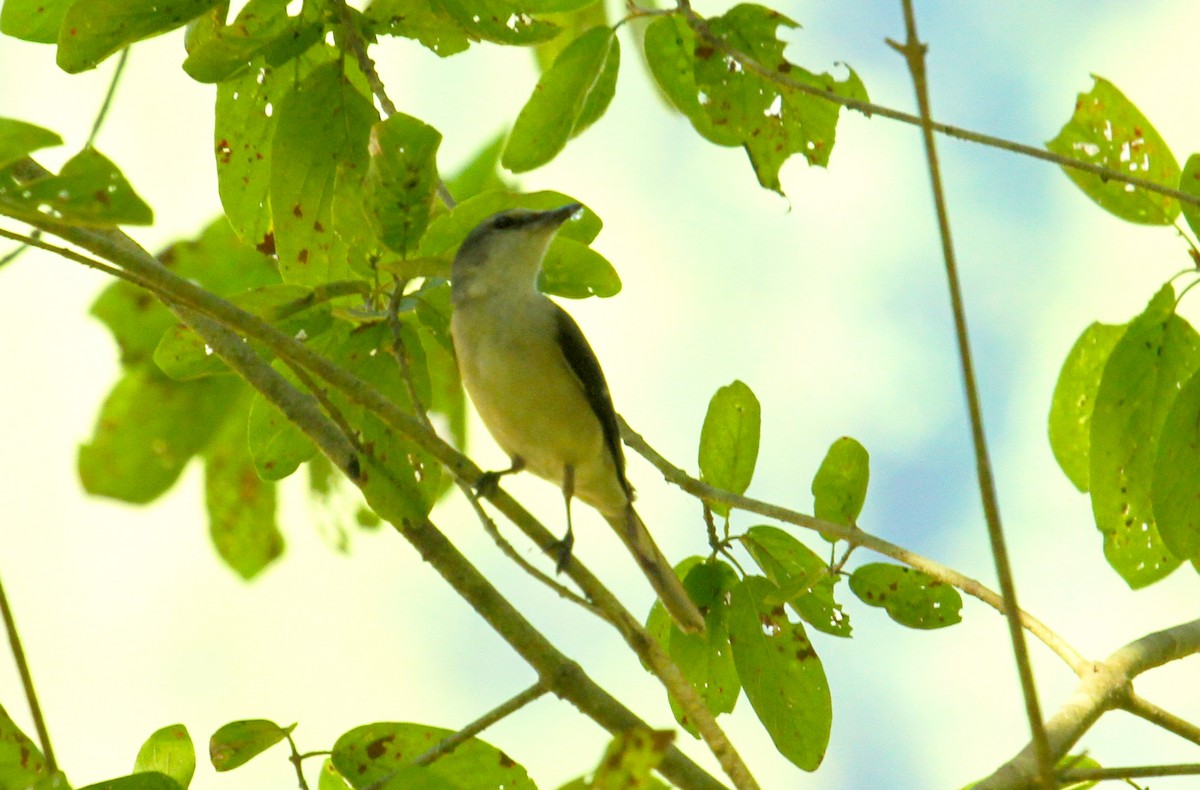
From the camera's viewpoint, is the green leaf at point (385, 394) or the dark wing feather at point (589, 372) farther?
the dark wing feather at point (589, 372)

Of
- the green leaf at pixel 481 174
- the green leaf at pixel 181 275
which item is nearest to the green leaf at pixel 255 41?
the green leaf at pixel 481 174

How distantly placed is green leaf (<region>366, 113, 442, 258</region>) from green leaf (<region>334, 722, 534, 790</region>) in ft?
3.89

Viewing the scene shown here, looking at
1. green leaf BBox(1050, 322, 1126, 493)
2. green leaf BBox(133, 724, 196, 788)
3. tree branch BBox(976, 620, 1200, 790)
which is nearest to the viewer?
green leaf BBox(133, 724, 196, 788)

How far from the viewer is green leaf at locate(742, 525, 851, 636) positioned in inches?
147

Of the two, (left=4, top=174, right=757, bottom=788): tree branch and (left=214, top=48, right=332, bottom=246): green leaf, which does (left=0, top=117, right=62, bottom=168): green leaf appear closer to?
(left=4, top=174, right=757, bottom=788): tree branch

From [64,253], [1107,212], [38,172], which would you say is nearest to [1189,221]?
[1107,212]

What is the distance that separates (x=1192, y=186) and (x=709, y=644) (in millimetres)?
1816

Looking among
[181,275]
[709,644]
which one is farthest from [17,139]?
[709,644]

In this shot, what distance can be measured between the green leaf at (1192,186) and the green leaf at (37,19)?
3036 mm

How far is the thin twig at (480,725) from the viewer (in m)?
2.94

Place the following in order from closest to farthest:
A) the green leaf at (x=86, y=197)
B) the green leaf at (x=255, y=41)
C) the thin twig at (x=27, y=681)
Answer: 1. the green leaf at (x=86, y=197)
2. the thin twig at (x=27, y=681)
3. the green leaf at (x=255, y=41)

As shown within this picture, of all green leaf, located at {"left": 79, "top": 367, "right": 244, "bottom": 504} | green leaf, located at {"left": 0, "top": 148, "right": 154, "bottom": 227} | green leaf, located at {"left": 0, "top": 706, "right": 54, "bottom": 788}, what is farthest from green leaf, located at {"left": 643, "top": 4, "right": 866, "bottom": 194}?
green leaf, located at {"left": 0, "top": 706, "right": 54, "bottom": 788}

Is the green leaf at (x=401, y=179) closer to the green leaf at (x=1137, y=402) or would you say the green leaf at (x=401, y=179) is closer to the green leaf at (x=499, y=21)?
the green leaf at (x=499, y=21)

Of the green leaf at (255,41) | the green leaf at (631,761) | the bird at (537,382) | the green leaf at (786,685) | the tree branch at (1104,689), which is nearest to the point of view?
the green leaf at (631,761)
